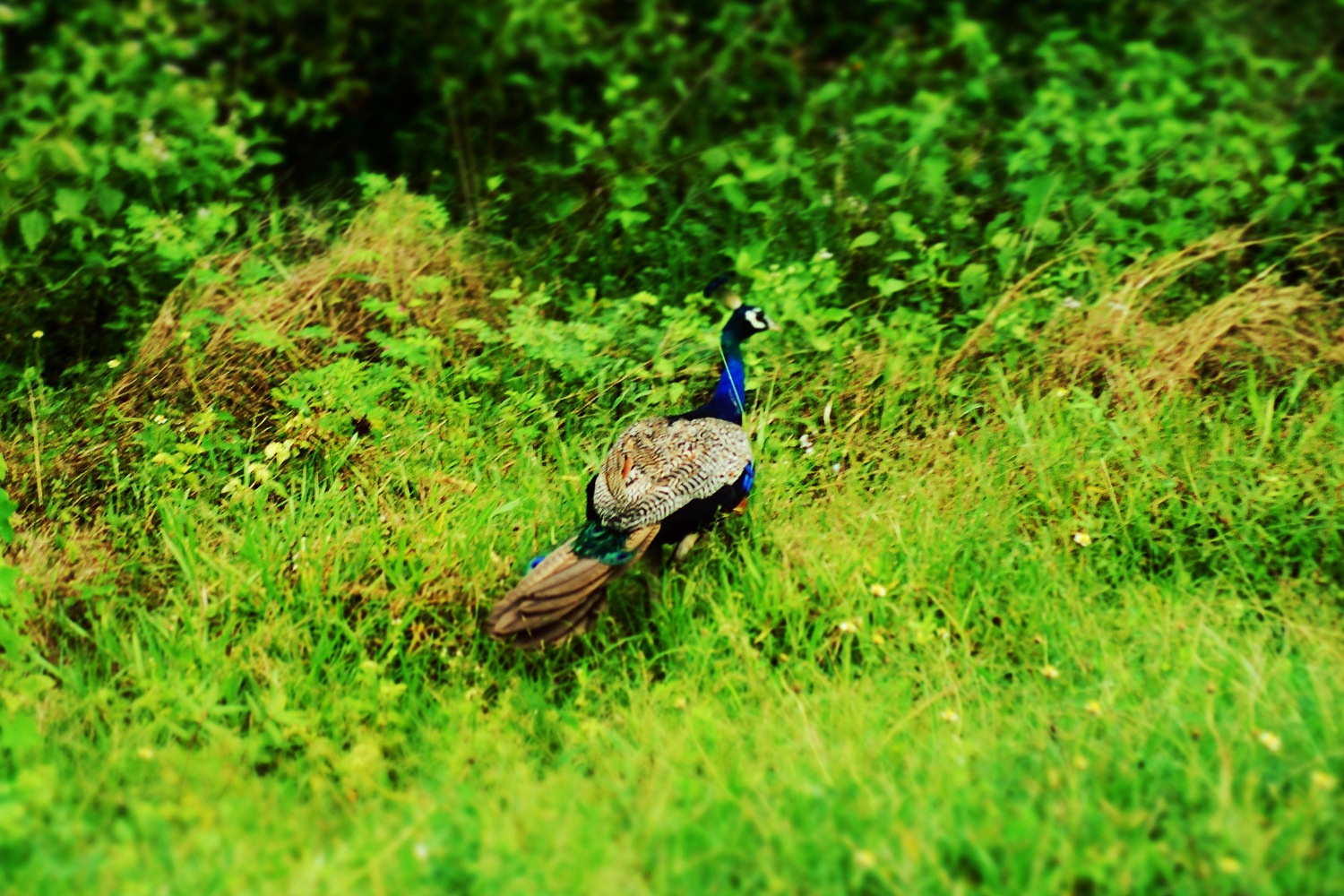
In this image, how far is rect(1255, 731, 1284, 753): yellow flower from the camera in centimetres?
272

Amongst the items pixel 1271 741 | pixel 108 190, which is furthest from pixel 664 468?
pixel 108 190

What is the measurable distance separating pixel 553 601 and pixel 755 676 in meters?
0.65

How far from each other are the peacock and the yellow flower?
1667 mm

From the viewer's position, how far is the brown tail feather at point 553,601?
3109 mm

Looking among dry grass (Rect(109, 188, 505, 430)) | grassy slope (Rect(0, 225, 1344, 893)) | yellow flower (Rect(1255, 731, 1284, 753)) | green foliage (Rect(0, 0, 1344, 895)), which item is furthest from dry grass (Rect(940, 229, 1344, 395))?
dry grass (Rect(109, 188, 505, 430))

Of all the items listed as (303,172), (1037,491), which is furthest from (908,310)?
(303,172)

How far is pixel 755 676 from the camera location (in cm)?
325

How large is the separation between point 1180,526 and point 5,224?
483 centimetres

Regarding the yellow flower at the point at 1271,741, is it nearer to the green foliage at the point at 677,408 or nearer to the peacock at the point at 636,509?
the green foliage at the point at 677,408

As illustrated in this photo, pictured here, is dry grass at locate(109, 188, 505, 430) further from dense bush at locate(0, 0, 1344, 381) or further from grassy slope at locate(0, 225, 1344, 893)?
grassy slope at locate(0, 225, 1344, 893)

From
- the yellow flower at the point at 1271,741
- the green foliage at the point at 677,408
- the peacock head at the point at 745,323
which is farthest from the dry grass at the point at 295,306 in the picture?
the yellow flower at the point at 1271,741

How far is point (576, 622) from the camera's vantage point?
3.19m

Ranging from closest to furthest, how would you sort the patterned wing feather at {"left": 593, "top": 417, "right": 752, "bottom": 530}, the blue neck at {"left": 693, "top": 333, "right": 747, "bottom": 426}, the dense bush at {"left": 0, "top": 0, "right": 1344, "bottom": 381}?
the patterned wing feather at {"left": 593, "top": 417, "right": 752, "bottom": 530}, the blue neck at {"left": 693, "top": 333, "right": 747, "bottom": 426}, the dense bush at {"left": 0, "top": 0, "right": 1344, "bottom": 381}

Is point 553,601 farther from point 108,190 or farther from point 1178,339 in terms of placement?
point 108,190
